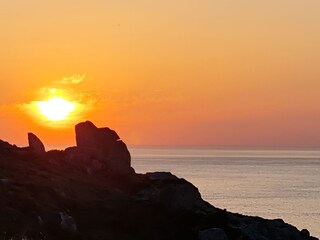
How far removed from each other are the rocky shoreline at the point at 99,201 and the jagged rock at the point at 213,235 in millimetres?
97

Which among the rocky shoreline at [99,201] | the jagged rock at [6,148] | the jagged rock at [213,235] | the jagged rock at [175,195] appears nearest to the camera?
the rocky shoreline at [99,201]

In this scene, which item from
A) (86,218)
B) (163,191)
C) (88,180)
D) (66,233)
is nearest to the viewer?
(66,233)

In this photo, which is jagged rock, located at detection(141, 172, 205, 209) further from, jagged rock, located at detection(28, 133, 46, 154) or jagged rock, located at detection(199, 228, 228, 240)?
jagged rock, located at detection(28, 133, 46, 154)

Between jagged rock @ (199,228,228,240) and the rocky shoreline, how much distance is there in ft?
0.32

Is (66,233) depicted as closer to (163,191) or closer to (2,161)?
(163,191)

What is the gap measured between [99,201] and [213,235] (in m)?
14.8

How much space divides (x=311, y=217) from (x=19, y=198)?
81875 millimetres

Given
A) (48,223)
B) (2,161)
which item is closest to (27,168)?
(2,161)

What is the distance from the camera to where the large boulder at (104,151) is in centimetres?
8862

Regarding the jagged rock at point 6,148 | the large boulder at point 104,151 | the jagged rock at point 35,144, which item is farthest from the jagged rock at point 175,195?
the jagged rock at point 6,148

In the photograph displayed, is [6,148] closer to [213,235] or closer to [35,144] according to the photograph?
[35,144]

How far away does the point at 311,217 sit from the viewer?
134 m

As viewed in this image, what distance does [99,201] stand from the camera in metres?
73.0

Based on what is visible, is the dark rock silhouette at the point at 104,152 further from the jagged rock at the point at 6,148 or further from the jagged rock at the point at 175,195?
the jagged rock at the point at 6,148
